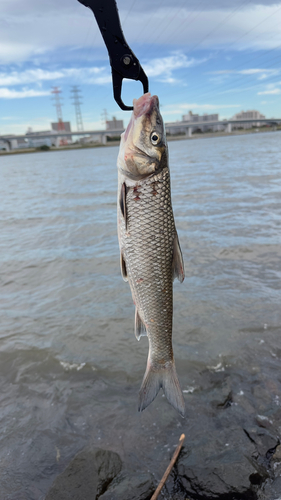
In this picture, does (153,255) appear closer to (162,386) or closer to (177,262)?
(177,262)

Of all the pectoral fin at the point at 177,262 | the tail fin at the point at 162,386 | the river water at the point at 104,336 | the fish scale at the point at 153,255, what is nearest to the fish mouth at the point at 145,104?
the fish scale at the point at 153,255

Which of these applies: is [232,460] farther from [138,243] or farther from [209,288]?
[209,288]

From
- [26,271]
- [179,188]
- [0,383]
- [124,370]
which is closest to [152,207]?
[124,370]

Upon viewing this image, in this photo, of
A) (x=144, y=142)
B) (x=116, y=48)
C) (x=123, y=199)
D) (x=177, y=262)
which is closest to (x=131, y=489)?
(x=177, y=262)

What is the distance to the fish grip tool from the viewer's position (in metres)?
2.40

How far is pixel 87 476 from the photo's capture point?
11.8 feet

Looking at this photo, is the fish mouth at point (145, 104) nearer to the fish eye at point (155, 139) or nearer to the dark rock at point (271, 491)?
the fish eye at point (155, 139)

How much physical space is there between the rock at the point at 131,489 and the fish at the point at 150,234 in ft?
3.44

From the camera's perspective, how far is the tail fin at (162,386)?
3143 millimetres

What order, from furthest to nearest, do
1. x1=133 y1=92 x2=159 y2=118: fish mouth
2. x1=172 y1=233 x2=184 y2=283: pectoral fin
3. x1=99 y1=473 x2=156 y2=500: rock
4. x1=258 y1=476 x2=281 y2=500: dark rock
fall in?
x1=99 y1=473 x2=156 y2=500: rock, x1=258 y1=476 x2=281 y2=500: dark rock, x1=172 y1=233 x2=184 y2=283: pectoral fin, x1=133 y1=92 x2=159 y2=118: fish mouth

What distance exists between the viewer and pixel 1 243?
1377 cm

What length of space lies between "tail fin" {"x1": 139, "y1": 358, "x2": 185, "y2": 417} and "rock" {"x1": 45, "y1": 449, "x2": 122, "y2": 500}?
119 cm

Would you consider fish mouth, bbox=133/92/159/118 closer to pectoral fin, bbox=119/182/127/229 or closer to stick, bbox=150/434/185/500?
pectoral fin, bbox=119/182/127/229

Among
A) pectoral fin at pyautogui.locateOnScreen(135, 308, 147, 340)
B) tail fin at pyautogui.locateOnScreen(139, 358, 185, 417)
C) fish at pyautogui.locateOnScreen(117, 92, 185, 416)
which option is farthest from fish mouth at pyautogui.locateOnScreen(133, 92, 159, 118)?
tail fin at pyautogui.locateOnScreen(139, 358, 185, 417)
